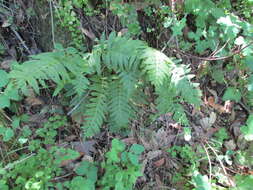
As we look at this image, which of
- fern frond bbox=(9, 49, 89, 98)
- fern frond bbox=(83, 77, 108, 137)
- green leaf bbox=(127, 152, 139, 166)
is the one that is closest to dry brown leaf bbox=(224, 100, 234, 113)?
green leaf bbox=(127, 152, 139, 166)

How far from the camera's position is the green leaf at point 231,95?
324 centimetres

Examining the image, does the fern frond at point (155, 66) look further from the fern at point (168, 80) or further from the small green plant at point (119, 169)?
the small green plant at point (119, 169)

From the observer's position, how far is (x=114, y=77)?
8.08ft

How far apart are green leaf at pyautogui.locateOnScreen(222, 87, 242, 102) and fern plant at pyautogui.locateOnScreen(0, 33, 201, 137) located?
95 cm

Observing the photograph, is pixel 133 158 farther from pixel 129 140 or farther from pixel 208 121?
pixel 208 121

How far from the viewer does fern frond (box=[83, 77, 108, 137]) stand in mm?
2381

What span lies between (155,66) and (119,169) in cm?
99

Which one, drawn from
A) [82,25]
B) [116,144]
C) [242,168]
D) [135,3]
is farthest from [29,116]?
[242,168]

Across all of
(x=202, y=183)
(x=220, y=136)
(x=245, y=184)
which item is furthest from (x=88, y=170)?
(x=220, y=136)

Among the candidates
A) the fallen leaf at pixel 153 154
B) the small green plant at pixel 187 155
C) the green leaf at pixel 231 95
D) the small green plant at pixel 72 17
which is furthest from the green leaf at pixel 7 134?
the green leaf at pixel 231 95

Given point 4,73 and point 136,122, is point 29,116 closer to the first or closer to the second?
point 4,73

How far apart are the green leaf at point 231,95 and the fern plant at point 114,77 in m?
0.95

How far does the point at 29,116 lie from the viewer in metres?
2.53

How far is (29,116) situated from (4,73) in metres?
0.49
